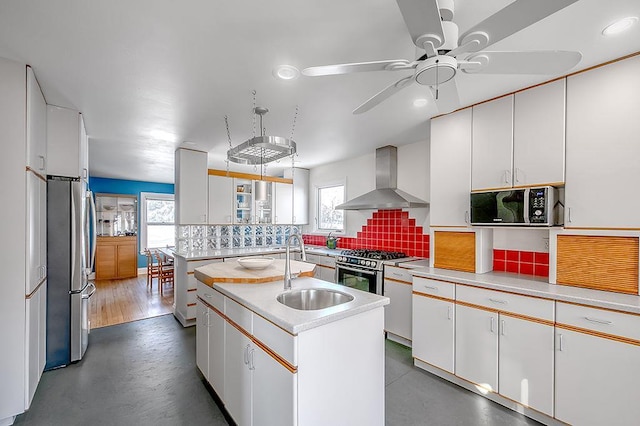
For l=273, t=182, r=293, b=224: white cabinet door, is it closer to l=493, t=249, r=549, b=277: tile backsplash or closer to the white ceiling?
the white ceiling

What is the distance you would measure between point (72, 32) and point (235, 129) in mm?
1721

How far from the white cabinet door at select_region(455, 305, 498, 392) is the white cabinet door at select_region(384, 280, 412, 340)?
743 millimetres

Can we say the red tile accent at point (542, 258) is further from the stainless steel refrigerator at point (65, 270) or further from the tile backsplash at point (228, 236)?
the stainless steel refrigerator at point (65, 270)

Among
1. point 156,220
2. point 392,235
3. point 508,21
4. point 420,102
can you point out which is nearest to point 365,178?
point 392,235

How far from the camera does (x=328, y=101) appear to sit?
2469 millimetres

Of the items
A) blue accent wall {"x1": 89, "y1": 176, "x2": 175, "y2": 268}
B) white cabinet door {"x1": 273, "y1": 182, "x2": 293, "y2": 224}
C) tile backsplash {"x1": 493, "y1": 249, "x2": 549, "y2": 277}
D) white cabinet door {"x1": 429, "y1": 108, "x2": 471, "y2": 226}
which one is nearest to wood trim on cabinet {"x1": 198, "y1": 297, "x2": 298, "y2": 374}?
white cabinet door {"x1": 429, "y1": 108, "x2": 471, "y2": 226}

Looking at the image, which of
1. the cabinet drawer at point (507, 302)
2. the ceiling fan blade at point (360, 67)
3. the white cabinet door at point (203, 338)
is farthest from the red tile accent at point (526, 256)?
the white cabinet door at point (203, 338)

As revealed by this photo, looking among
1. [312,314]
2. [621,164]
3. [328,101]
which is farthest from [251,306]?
[621,164]

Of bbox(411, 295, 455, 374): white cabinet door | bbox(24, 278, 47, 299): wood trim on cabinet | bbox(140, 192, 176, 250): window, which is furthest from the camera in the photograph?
bbox(140, 192, 176, 250): window

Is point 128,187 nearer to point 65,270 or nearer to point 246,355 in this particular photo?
point 65,270

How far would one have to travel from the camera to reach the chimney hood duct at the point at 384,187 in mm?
3609

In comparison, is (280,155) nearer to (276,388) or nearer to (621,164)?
(276,388)

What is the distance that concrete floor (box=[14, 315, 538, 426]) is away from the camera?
6.50ft

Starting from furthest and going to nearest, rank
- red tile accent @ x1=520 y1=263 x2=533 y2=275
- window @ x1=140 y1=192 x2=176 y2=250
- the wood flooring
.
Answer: window @ x1=140 y1=192 x2=176 y2=250
the wood flooring
red tile accent @ x1=520 y1=263 x2=533 y2=275
